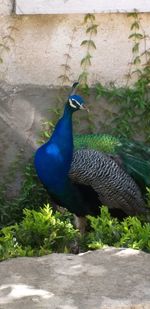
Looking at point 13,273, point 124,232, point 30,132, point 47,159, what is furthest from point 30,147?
point 13,273

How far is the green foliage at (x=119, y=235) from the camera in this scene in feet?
12.9

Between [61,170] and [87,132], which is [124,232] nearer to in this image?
[61,170]

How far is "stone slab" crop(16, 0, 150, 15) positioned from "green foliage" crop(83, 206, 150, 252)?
165 cm

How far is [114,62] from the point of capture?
5410mm

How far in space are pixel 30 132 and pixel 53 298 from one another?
236 cm

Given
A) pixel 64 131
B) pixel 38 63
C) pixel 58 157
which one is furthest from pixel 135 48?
pixel 58 157

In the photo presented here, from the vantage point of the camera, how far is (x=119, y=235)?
4.09m

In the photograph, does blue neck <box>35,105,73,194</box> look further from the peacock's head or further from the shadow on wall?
the shadow on wall

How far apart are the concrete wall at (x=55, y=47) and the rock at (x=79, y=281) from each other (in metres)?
1.92

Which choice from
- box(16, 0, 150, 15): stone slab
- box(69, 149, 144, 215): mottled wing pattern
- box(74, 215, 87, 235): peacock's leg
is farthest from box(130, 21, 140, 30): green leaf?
A: box(74, 215, 87, 235): peacock's leg

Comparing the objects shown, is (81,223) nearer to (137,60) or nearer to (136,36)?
(137,60)

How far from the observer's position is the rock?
10.5 ft

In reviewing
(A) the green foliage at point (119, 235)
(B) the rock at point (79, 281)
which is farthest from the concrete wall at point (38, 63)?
(B) the rock at point (79, 281)

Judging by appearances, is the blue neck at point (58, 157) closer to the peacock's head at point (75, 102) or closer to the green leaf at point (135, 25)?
the peacock's head at point (75, 102)
